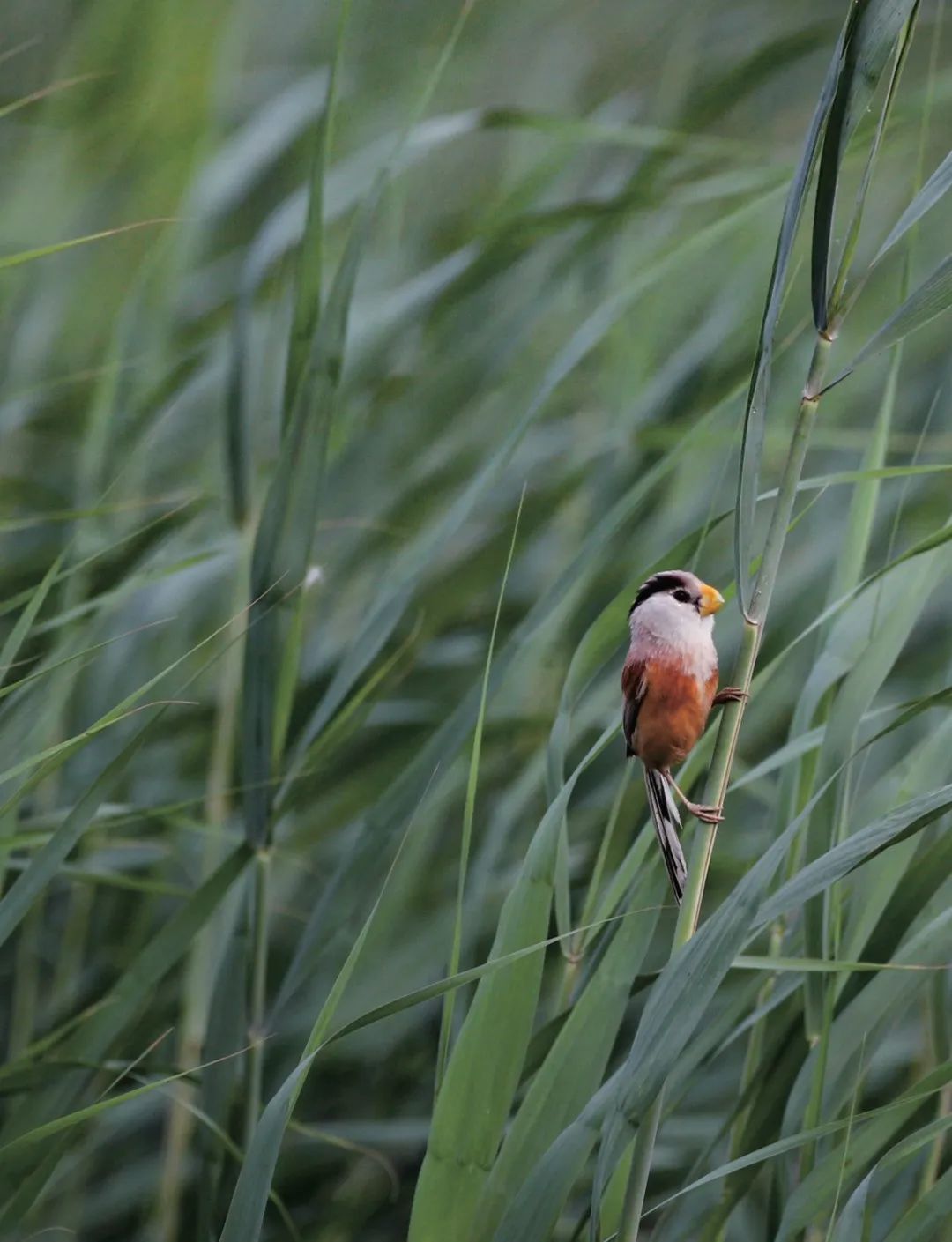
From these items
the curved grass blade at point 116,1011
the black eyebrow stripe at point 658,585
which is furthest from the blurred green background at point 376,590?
the black eyebrow stripe at point 658,585

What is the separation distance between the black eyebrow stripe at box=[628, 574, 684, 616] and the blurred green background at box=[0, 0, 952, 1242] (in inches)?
4.1

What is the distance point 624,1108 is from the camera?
1.63 ft

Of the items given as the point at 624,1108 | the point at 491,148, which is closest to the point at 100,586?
the point at 624,1108

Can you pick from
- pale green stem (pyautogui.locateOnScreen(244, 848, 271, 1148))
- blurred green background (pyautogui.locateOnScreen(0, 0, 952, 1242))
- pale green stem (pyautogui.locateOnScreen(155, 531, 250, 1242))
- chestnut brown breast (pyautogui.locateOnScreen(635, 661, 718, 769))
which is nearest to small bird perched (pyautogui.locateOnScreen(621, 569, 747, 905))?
chestnut brown breast (pyautogui.locateOnScreen(635, 661, 718, 769))

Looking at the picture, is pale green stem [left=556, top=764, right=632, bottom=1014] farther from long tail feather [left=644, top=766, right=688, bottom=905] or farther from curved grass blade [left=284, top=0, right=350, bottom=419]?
curved grass blade [left=284, top=0, right=350, bottom=419]

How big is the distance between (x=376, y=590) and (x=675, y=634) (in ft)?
1.65

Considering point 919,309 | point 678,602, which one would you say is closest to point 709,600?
point 678,602

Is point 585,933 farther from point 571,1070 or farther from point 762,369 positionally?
point 762,369

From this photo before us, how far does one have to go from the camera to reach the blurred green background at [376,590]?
2.38 feet

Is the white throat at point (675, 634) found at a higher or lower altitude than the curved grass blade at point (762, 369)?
lower

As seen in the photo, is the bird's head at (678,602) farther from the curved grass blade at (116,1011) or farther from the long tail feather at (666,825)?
the curved grass blade at (116,1011)

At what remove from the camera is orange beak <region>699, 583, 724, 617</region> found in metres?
0.48

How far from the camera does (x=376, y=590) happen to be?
0.96 metres

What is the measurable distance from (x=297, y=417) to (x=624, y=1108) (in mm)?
424
